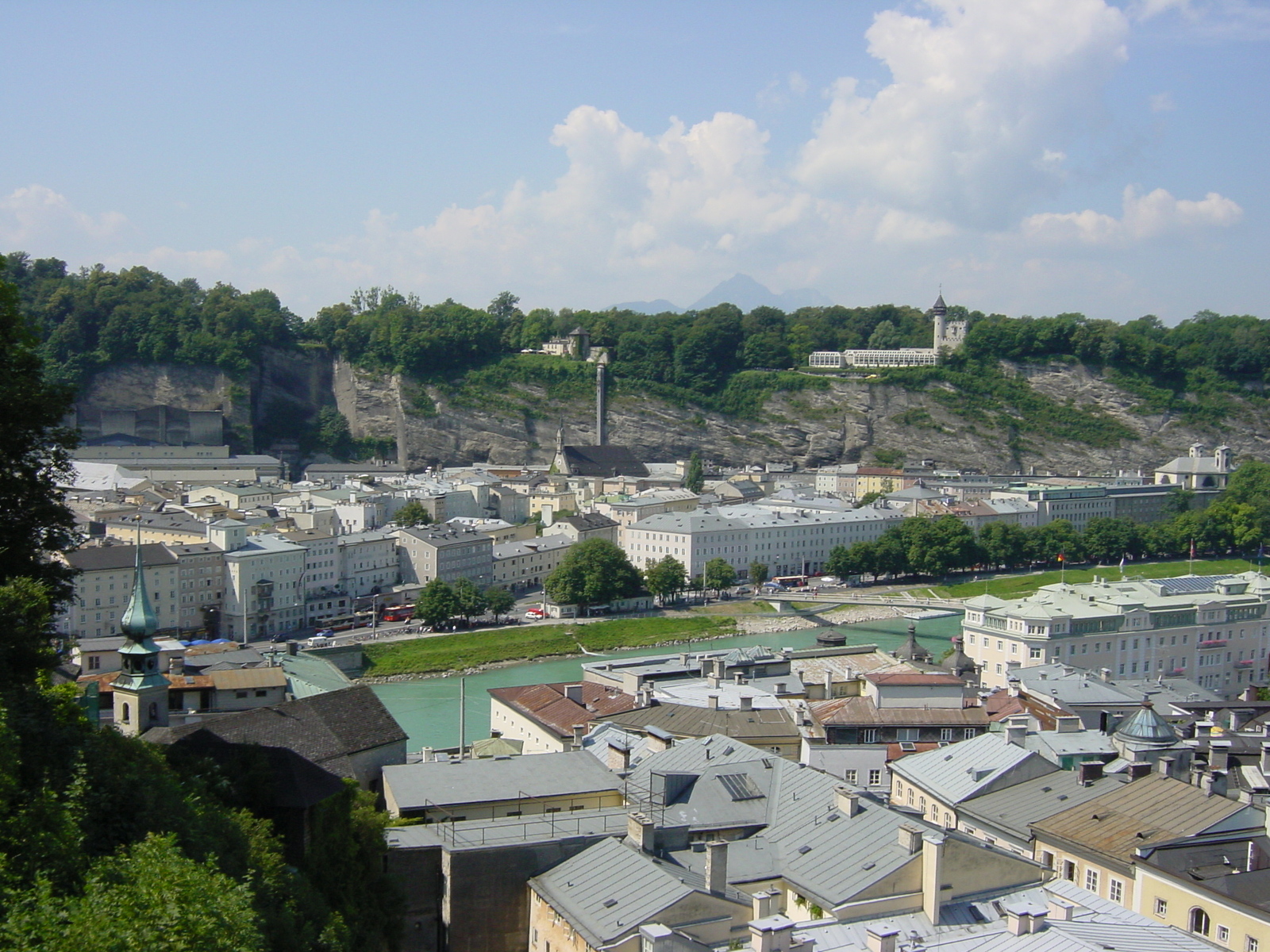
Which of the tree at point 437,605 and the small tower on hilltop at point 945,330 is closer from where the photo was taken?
the tree at point 437,605

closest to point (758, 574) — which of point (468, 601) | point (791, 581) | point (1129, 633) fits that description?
point (791, 581)

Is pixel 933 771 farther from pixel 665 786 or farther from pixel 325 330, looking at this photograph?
pixel 325 330

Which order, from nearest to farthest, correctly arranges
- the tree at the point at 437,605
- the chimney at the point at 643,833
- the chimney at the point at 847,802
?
1. the chimney at the point at 643,833
2. the chimney at the point at 847,802
3. the tree at the point at 437,605

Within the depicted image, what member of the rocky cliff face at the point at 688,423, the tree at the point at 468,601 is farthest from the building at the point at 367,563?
the rocky cliff face at the point at 688,423

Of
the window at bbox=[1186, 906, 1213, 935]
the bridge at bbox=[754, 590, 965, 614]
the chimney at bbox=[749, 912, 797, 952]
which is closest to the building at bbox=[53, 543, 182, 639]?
the bridge at bbox=[754, 590, 965, 614]

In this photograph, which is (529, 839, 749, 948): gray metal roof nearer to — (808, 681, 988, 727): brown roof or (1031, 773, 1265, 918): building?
(1031, 773, 1265, 918): building

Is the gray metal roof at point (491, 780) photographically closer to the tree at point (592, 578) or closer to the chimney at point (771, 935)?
the chimney at point (771, 935)
